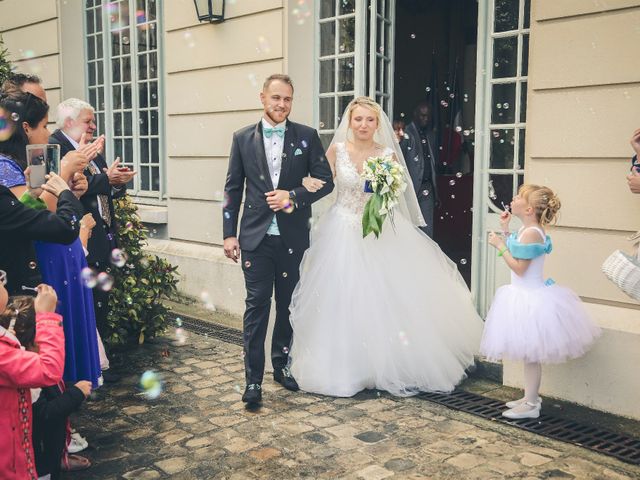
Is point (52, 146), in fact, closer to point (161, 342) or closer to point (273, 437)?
point (273, 437)

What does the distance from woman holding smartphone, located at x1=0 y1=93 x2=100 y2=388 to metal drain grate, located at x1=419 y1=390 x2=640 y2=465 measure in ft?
8.03

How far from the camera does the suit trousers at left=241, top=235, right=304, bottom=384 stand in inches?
202

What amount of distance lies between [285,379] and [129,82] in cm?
602

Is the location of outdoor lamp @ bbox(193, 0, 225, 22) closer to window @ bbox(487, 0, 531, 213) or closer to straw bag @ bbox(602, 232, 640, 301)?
window @ bbox(487, 0, 531, 213)

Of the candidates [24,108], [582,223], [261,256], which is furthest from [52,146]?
[582,223]

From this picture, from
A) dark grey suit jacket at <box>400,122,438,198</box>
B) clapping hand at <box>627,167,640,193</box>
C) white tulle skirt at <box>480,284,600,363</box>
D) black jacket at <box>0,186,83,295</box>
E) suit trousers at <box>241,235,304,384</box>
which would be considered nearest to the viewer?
black jacket at <box>0,186,83,295</box>

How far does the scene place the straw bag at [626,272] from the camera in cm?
381

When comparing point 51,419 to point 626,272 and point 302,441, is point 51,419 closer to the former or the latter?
point 302,441

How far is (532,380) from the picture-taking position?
480cm

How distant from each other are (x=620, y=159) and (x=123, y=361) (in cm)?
427

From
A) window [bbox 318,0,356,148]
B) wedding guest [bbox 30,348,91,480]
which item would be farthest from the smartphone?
window [bbox 318,0,356,148]

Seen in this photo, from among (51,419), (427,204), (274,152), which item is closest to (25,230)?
(51,419)

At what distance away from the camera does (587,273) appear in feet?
16.3

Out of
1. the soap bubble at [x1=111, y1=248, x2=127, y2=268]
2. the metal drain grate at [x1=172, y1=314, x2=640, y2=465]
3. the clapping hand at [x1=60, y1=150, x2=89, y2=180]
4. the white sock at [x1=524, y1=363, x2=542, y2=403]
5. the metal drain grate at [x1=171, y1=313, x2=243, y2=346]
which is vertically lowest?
the metal drain grate at [x1=171, y1=313, x2=243, y2=346]
